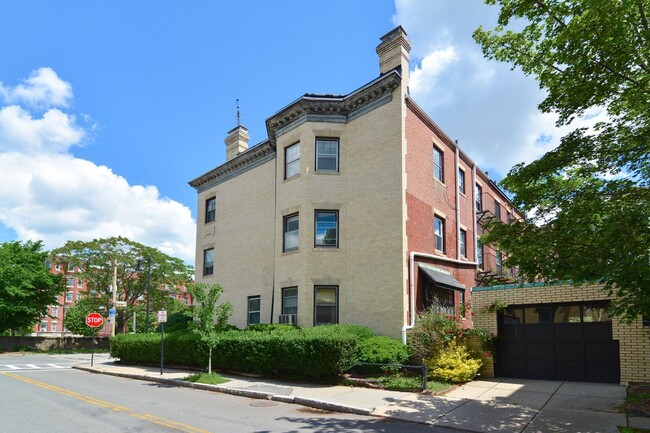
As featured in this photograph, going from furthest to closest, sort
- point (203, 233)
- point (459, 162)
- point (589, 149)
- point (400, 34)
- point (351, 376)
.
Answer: point (203, 233), point (459, 162), point (400, 34), point (351, 376), point (589, 149)

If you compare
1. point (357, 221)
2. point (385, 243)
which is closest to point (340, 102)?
point (357, 221)

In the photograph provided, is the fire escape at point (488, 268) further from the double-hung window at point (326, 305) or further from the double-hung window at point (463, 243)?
the double-hung window at point (326, 305)

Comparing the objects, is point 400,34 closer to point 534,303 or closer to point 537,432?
point 534,303

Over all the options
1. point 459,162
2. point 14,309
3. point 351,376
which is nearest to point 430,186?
point 459,162

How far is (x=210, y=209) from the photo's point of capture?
27.8 metres

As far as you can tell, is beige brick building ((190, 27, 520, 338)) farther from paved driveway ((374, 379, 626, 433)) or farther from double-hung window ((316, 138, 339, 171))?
paved driveway ((374, 379, 626, 433))

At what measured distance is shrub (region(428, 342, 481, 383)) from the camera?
13.4m

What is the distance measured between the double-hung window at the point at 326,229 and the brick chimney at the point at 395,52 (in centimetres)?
610

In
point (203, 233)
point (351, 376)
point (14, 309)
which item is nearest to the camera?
point (351, 376)

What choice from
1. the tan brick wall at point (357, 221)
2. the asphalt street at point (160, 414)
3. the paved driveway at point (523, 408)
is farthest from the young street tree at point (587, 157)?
the tan brick wall at point (357, 221)

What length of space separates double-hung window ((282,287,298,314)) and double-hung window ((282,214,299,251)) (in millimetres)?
1751

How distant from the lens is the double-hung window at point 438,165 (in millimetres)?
20609

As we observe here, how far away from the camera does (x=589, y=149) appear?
9391 millimetres

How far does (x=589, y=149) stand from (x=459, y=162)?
1372 centimetres
